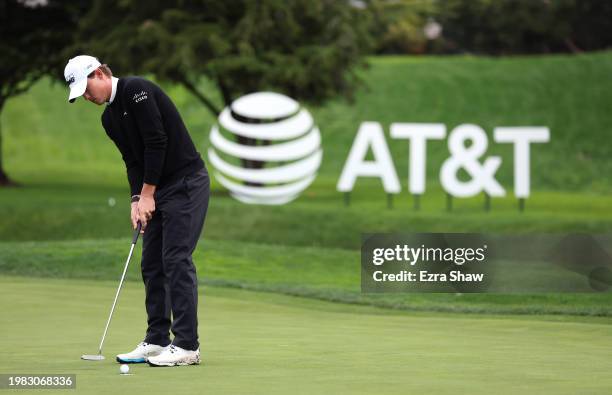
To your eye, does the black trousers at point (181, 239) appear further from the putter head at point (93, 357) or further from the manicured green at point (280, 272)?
the manicured green at point (280, 272)

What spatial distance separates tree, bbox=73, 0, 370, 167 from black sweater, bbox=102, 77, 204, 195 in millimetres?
27038

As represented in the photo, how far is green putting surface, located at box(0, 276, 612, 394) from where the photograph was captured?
21.4 ft

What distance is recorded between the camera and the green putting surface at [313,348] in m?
6.52

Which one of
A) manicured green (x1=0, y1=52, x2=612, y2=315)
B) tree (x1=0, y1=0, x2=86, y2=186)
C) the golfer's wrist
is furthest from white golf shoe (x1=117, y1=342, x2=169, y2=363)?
tree (x1=0, y1=0, x2=86, y2=186)

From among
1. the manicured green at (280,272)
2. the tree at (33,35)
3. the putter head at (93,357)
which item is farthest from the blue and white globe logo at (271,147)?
the putter head at (93,357)

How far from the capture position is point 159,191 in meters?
7.64

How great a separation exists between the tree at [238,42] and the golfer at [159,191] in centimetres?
2697

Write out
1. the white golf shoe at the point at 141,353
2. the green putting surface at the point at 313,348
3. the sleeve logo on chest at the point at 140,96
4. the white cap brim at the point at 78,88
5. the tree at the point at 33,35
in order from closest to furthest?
the green putting surface at the point at 313,348
the white cap brim at the point at 78,88
the sleeve logo on chest at the point at 140,96
the white golf shoe at the point at 141,353
the tree at the point at 33,35

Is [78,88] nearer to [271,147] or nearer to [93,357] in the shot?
[93,357]

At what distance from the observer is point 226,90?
39219mm

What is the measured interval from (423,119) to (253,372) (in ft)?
157

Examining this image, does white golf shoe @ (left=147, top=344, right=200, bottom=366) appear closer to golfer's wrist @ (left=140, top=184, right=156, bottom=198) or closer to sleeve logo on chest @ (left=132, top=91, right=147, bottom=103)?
golfer's wrist @ (left=140, top=184, right=156, bottom=198)

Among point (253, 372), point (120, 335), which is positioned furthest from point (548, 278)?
point (253, 372)

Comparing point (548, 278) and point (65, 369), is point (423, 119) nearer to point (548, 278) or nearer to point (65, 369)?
point (548, 278)
